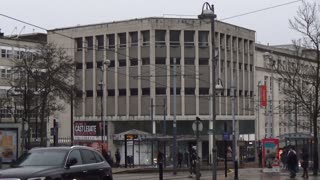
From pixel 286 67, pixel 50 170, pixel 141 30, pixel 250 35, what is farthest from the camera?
pixel 250 35

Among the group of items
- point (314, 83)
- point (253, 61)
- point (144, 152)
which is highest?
point (253, 61)

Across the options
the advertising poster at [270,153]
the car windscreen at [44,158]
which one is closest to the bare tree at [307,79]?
the advertising poster at [270,153]

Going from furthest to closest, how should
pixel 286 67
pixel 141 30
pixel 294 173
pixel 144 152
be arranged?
pixel 141 30, pixel 144 152, pixel 286 67, pixel 294 173

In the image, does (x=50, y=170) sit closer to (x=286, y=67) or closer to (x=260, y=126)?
(x=286, y=67)

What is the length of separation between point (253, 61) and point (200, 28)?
14.0m

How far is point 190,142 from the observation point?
80062 millimetres

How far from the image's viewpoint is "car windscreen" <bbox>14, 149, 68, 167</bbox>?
675 inches

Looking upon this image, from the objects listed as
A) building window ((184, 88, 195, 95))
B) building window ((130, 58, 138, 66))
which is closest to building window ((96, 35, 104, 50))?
building window ((130, 58, 138, 66))

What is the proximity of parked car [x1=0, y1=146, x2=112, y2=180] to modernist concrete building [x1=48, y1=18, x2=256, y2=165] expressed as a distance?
5655 centimetres

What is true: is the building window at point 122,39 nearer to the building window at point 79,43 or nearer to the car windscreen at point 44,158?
the building window at point 79,43

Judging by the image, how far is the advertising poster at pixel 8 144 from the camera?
30420 mm

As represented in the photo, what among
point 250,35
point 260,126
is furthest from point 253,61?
point 260,126

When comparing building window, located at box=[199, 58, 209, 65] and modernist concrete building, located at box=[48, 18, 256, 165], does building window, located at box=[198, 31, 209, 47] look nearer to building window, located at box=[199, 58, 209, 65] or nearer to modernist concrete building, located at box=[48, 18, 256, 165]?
modernist concrete building, located at box=[48, 18, 256, 165]

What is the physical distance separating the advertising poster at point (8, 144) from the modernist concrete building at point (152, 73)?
44.9 m
